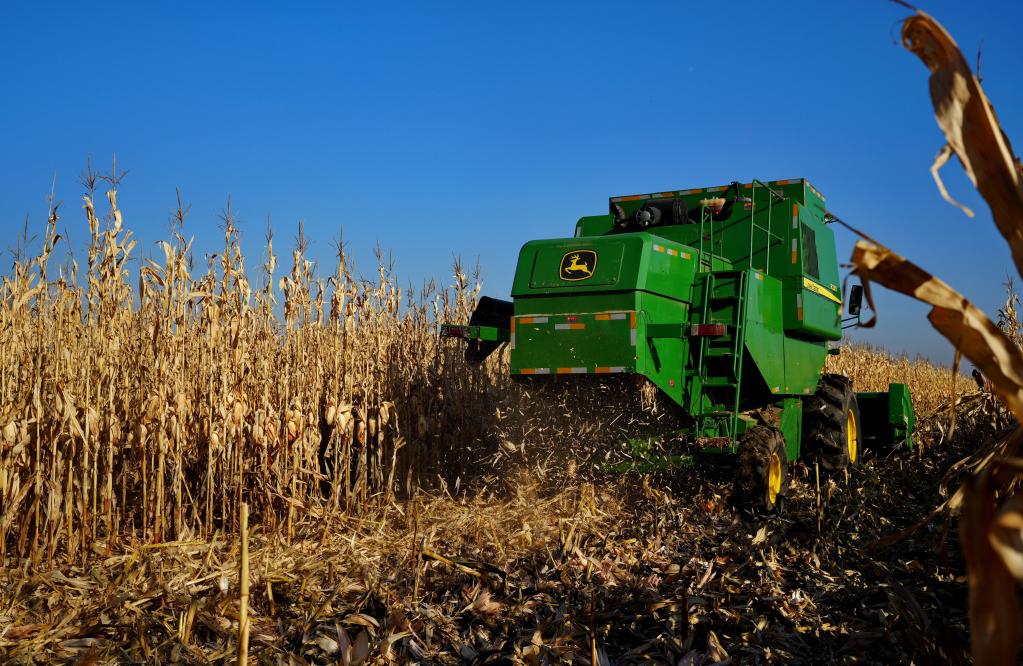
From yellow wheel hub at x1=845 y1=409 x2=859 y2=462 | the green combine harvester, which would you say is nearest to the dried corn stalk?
the green combine harvester

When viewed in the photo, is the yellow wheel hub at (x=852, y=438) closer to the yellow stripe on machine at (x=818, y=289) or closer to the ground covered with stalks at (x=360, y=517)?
the ground covered with stalks at (x=360, y=517)

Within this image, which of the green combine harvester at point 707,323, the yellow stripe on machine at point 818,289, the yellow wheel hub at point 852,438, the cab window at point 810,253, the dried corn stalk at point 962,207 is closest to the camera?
the dried corn stalk at point 962,207

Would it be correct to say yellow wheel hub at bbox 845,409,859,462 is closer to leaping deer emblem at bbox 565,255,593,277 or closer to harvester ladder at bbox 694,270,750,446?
harvester ladder at bbox 694,270,750,446

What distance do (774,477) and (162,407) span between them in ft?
13.7

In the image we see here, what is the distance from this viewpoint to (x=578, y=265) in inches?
243

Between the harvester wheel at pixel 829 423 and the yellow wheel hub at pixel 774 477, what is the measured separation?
1123mm

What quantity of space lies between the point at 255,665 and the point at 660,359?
3434 millimetres

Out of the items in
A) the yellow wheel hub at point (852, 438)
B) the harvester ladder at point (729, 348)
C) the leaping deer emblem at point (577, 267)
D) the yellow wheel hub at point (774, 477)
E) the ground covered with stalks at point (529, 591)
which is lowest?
the ground covered with stalks at point (529, 591)

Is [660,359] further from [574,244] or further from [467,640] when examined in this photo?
[467,640]

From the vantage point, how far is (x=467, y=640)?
3.92 meters

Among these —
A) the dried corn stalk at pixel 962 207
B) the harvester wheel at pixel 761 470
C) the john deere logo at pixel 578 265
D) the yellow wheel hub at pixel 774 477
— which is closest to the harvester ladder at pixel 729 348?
the harvester wheel at pixel 761 470

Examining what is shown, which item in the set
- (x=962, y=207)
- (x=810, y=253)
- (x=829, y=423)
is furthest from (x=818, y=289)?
(x=962, y=207)

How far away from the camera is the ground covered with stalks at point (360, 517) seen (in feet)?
12.7

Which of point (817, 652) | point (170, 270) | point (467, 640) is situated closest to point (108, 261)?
point (170, 270)
